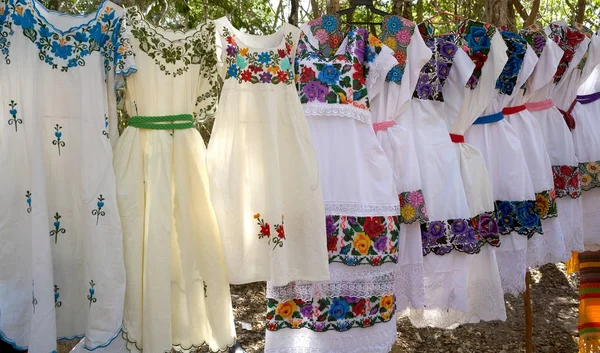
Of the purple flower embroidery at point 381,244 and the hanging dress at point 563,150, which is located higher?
the hanging dress at point 563,150

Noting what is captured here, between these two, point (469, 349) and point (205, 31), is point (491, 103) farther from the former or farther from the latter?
point (469, 349)

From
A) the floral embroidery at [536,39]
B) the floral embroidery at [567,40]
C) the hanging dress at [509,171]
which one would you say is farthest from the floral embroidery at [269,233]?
the floral embroidery at [567,40]

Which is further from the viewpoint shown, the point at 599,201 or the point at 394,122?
the point at 599,201

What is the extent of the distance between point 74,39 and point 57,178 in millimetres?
422

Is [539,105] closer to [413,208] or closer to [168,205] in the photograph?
[413,208]

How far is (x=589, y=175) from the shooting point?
102 inches

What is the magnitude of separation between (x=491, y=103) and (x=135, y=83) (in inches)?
55.9

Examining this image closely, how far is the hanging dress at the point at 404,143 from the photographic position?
2.01 metres

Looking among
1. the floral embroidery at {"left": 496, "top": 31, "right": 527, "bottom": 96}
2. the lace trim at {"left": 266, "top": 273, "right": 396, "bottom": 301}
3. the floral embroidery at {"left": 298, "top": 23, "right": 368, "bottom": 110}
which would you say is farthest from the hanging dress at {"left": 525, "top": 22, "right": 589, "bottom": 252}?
the lace trim at {"left": 266, "top": 273, "right": 396, "bottom": 301}

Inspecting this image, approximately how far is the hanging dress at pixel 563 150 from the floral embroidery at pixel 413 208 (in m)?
0.85

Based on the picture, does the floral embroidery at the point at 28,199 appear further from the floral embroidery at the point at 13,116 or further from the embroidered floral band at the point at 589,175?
the embroidered floral band at the point at 589,175

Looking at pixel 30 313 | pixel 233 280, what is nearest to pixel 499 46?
pixel 233 280

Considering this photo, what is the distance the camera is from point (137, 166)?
176 centimetres

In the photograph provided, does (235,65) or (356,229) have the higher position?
(235,65)
